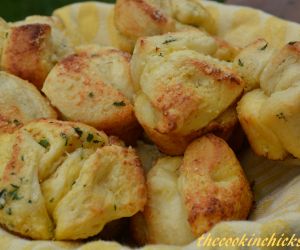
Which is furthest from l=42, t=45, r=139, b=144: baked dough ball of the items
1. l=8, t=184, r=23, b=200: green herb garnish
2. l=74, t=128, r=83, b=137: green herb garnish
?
l=8, t=184, r=23, b=200: green herb garnish

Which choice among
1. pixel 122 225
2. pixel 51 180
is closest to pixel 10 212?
pixel 51 180

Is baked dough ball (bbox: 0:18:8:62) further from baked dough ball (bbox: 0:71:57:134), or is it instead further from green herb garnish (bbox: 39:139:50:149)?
green herb garnish (bbox: 39:139:50:149)

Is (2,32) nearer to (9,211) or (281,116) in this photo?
(9,211)

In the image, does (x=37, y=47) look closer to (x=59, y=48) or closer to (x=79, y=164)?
(x=59, y=48)

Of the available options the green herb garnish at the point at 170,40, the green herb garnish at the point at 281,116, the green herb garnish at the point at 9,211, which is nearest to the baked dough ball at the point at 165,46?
the green herb garnish at the point at 170,40

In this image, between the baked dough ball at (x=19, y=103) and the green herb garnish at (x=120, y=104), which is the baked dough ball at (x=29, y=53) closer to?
the baked dough ball at (x=19, y=103)

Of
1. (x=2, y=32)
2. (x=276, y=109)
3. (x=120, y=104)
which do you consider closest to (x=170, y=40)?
(x=120, y=104)
